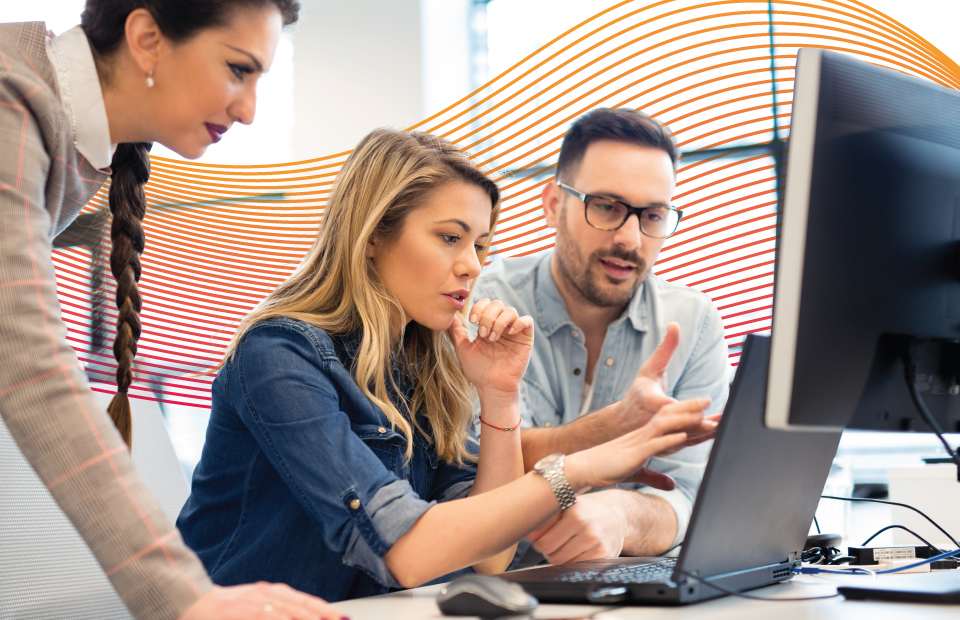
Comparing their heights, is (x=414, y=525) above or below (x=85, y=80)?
below

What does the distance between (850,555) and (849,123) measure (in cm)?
77

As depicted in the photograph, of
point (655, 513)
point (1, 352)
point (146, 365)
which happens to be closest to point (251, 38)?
point (1, 352)

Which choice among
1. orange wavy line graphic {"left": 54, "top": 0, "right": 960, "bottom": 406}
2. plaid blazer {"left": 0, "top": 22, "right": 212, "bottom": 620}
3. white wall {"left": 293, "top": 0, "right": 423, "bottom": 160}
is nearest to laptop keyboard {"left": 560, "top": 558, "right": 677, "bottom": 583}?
plaid blazer {"left": 0, "top": 22, "right": 212, "bottom": 620}

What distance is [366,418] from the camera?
115 centimetres

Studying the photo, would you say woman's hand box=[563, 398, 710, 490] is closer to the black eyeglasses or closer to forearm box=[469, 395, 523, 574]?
forearm box=[469, 395, 523, 574]

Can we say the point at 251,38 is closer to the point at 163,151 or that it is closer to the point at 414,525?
the point at 414,525

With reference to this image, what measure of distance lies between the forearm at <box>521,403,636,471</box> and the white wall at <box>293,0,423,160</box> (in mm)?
2228

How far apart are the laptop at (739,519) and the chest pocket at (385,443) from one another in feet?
0.95

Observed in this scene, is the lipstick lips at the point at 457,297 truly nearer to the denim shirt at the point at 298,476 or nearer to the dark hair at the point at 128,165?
the denim shirt at the point at 298,476

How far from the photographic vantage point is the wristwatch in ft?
3.14

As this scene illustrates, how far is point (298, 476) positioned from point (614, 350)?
1.10 m

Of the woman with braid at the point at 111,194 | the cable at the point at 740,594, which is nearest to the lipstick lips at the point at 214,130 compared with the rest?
the woman with braid at the point at 111,194

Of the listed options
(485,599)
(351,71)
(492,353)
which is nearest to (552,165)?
(351,71)

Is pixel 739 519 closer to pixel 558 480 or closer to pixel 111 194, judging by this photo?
pixel 558 480
